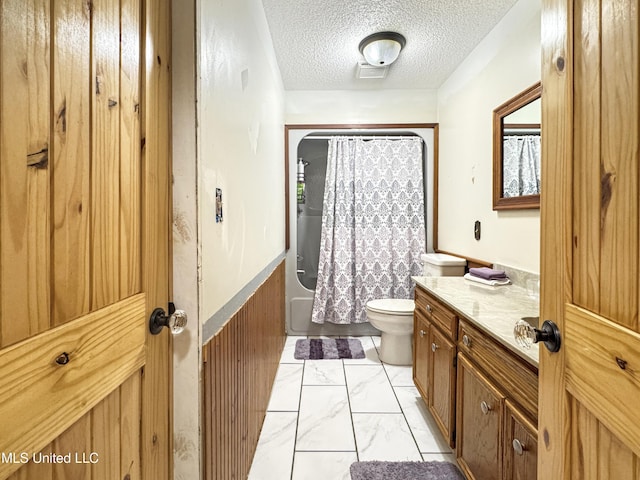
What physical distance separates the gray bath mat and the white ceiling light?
2564 millimetres

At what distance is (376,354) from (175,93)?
252 centimetres

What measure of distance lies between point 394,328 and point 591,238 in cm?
199

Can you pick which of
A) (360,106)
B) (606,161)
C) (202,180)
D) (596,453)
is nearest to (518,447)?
(596,453)

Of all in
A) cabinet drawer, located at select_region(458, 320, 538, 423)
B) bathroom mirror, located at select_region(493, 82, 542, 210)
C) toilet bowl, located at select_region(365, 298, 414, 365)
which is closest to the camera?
cabinet drawer, located at select_region(458, 320, 538, 423)

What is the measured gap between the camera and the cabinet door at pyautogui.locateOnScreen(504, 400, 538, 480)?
2.95 feet

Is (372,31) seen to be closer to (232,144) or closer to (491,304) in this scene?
(232,144)

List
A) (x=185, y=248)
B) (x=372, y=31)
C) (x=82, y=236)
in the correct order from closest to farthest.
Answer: (x=82, y=236)
(x=185, y=248)
(x=372, y=31)

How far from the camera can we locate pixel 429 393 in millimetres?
1731

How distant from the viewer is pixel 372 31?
2.09 meters

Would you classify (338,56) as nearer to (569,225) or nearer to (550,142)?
(550,142)

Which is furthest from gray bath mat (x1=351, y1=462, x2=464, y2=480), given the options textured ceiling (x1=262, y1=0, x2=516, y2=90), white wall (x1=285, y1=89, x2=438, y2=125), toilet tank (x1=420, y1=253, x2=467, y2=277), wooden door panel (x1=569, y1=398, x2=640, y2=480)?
white wall (x1=285, y1=89, x2=438, y2=125)

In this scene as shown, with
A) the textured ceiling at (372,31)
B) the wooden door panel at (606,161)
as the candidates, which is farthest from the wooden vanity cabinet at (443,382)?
the textured ceiling at (372,31)

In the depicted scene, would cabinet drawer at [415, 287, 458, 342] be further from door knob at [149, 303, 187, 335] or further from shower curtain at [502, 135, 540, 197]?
door knob at [149, 303, 187, 335]


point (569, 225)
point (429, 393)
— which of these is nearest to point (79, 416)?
point (569, 225)
